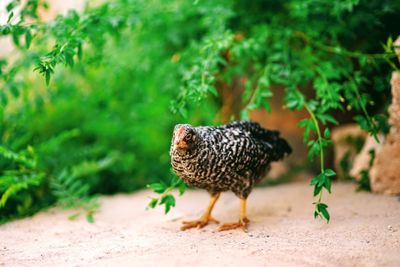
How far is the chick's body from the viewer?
3.26m

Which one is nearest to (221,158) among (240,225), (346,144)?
(240,225)

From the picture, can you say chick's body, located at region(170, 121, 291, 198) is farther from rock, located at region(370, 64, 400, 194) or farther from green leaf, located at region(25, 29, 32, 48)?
green leaf, located at region(25, 29, 32, 48)

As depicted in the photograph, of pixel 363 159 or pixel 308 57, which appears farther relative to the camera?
pixel 363 159

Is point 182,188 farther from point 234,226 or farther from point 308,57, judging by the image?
point 308,57

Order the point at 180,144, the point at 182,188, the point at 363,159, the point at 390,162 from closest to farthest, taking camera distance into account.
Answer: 1. the point at 180,144
2. the point at 182,188
3. the point at 390,162
4. the point at 363,159

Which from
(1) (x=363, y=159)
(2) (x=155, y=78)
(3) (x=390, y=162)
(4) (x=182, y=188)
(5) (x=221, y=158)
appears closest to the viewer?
(5) (x=221, y=158)

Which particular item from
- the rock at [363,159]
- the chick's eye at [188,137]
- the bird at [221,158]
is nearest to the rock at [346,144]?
the rock at [363,159]

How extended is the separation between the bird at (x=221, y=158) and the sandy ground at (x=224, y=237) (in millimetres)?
328

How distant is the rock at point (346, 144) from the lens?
493cm

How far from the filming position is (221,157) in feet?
11.0

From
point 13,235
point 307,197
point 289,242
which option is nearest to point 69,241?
point 13,235

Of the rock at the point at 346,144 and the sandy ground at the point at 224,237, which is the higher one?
the rock at the point at 346,144

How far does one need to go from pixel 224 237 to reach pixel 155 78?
2.84 m

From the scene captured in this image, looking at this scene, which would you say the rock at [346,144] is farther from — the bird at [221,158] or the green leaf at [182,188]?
the green leaf at [182,188]
